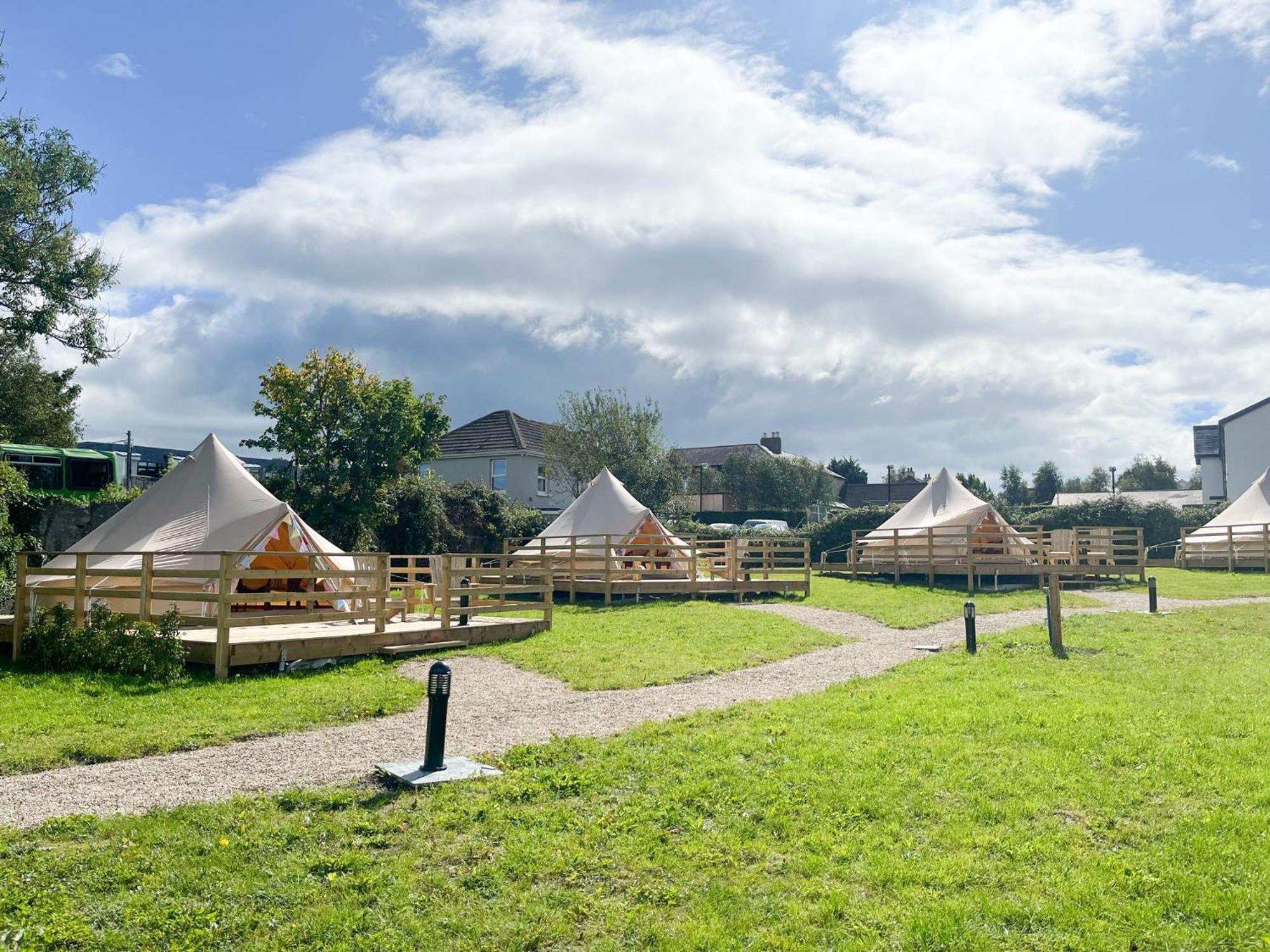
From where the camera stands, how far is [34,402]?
128ft

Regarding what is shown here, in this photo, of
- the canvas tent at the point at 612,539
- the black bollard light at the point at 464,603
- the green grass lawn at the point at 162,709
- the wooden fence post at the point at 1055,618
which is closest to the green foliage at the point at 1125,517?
the canvas tent at the point at 612,539

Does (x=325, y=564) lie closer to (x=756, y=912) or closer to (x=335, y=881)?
(x=335, y=881)

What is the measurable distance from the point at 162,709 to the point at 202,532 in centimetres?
633

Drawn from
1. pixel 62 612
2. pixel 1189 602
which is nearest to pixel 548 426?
pixel 1189 602

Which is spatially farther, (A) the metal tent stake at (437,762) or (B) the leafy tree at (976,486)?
(B) the leafy tree at (976,486)

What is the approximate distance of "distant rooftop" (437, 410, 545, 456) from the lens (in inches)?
1893

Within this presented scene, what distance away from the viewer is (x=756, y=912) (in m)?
5.37

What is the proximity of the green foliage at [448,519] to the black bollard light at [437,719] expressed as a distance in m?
22.9

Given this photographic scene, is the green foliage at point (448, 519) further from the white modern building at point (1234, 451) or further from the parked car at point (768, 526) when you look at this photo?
the white modern building at point (1234, 451)

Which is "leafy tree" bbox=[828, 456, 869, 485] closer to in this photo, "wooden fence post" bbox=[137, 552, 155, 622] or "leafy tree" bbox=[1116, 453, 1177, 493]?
"leafy tree" bbox=[1116, 453, 1177, 493]

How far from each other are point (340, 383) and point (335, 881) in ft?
81.1

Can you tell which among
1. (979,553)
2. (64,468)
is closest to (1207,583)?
(979,553)

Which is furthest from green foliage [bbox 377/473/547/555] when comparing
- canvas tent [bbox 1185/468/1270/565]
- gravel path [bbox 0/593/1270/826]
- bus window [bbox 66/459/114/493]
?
canvas tent [bbox 1185/468/1270/565]

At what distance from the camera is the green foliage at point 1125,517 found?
4203 cm
